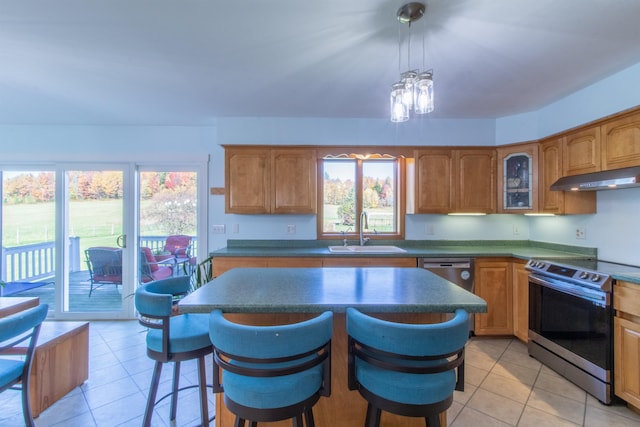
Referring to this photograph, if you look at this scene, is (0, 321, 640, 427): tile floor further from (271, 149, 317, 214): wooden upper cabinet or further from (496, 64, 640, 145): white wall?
(496, 64, 640, 145): white wall

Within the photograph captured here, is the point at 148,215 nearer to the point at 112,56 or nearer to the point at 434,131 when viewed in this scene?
the point at 112,56

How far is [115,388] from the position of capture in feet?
7.51

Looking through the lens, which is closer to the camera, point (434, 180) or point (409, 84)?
point (409, 84)

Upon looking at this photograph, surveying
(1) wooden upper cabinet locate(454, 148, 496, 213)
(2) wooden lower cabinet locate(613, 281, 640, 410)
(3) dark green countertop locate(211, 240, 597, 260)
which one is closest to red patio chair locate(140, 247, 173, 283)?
(3) dark green countertop locate(211, 240, 597, 260)

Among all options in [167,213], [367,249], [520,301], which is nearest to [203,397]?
[367,249]

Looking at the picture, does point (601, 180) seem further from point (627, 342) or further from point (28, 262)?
point (28, 262)

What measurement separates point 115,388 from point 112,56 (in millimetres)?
2510

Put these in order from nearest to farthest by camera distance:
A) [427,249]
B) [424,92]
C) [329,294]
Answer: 1. [329,294]
2. [424,92]
3. [427,249]

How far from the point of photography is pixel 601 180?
2.36 m

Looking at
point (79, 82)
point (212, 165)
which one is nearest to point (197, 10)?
point (79, 82)

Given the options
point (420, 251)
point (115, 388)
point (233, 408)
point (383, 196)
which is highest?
point (383, 196)

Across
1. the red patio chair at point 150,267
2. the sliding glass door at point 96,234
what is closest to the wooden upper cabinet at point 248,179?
the red patio chair at point 150,267

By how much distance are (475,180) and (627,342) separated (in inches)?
76.6

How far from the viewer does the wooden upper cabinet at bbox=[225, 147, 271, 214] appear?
3391 mm
